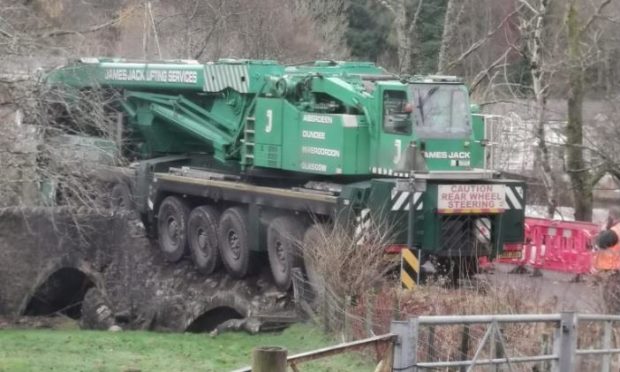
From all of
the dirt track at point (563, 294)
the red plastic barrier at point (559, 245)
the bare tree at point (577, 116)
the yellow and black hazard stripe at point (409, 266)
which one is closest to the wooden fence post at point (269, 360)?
the dirt track at point (563, 294)

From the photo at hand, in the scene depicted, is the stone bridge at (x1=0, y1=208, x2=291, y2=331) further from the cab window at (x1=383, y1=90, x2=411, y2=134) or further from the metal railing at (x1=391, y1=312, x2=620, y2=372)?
the metal railing at (x1=391, y1=312, x2=620, y2=372)

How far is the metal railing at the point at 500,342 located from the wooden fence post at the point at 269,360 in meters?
1.80

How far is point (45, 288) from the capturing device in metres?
31.5

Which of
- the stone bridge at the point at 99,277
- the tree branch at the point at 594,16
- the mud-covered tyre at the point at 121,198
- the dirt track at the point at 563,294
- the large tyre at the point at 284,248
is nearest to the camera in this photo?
the dirt track at the point at 563,294

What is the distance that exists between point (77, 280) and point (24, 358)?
45.6 ft

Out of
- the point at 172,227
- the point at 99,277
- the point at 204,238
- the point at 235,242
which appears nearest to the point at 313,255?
the point at 235,242

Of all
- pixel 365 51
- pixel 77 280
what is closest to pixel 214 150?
pixel 77 280

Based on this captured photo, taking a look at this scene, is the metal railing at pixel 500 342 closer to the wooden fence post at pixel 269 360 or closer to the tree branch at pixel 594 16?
the wooden fence post at pixel 269 360

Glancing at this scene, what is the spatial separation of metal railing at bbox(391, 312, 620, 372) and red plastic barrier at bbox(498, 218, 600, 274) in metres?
13.2

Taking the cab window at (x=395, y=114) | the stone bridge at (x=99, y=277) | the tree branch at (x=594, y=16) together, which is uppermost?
the tree branch at (x=594, y=16)

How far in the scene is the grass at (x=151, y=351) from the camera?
17.3 m

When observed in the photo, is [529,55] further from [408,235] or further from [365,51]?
[365,51]

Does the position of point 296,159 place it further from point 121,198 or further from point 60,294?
point 60,294

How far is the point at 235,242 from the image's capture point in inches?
990
